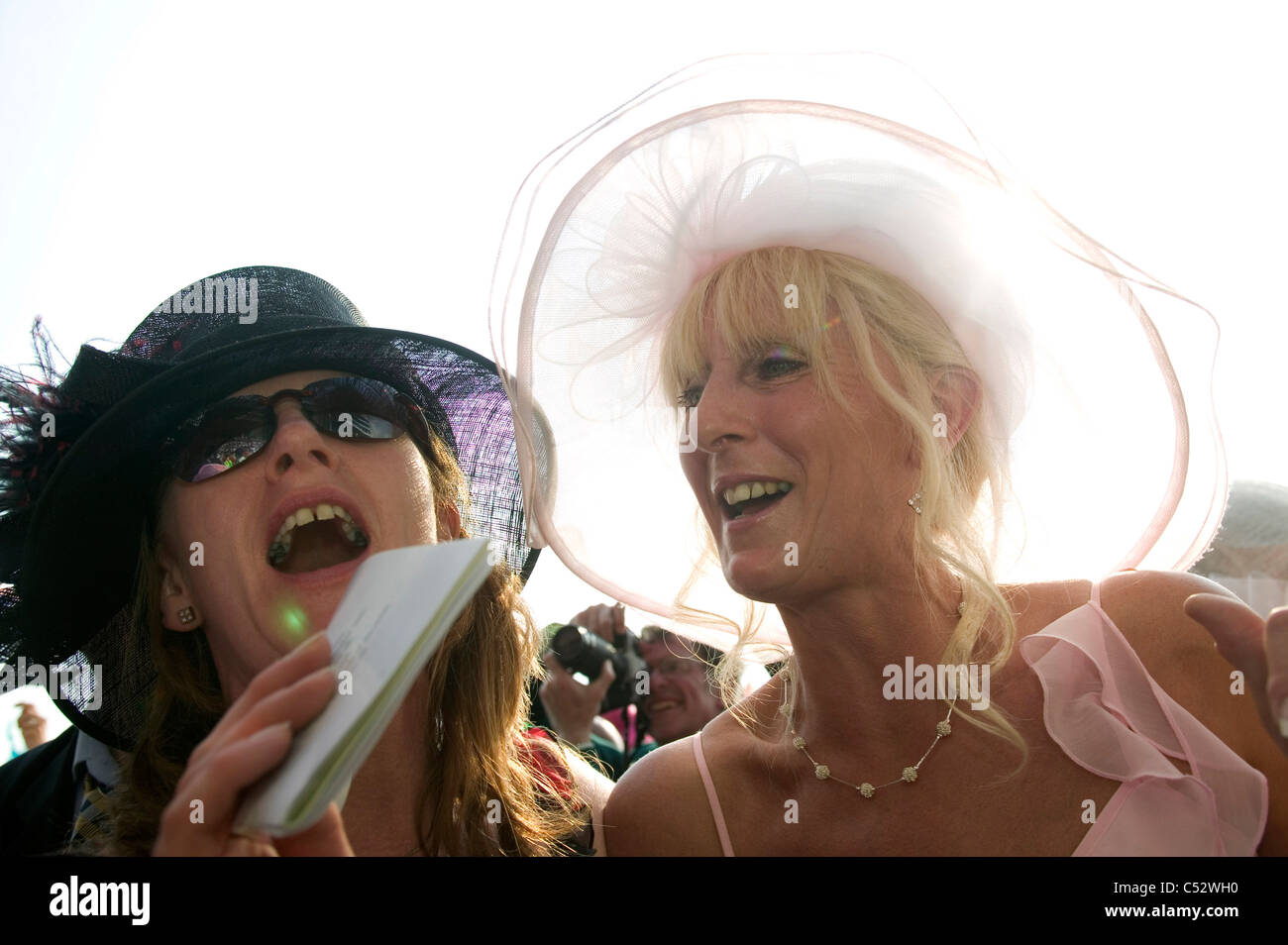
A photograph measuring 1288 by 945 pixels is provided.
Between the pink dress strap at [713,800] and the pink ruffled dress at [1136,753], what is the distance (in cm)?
64

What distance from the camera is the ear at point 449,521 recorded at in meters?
2.14

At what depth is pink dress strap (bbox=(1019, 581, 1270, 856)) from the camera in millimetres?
1580

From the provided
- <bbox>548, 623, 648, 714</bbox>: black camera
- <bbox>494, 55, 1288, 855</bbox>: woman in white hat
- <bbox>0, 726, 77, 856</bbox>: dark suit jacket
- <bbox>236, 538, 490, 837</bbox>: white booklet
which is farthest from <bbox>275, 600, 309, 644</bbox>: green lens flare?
<bbox>548, 623, 648, 714</bbox>: black camera

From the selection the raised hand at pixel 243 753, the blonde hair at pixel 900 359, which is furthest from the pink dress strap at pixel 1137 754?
the raised hand at pixel 243 753

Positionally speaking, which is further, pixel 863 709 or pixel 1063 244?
pixel 863 709

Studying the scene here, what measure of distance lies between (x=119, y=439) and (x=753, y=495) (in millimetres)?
1304

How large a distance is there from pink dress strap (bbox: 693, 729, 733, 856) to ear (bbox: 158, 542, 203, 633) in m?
1.10

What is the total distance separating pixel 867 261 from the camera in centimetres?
205
